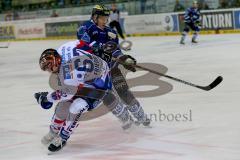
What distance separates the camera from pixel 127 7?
24203 millimetres

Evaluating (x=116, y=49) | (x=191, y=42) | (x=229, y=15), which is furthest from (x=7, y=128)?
(x=229, y=15)

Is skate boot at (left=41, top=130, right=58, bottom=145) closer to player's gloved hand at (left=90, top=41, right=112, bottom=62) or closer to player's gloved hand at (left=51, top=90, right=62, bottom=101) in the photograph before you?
player's gloved hand at (left=51, top=90, right=62, bottom=101)

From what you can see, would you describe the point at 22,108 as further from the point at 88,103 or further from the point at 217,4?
the point at 217,4

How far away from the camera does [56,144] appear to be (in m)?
5.06

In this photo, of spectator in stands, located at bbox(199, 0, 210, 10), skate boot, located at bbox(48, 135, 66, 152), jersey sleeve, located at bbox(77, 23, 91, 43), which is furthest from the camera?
spectator in stands, located at bbox(199, 0, 210, 10)

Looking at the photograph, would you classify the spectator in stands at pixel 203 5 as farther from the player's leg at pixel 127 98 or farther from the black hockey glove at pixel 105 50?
the black hockey glove at pixel 105 50

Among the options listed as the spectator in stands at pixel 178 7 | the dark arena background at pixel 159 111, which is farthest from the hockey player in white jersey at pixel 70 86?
the spectator in stands at pixel 178 7

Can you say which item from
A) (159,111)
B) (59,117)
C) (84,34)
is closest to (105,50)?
(84,34)

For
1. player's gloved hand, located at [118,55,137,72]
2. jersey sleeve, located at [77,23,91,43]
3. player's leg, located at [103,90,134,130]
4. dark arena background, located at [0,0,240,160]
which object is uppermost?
jersey sleeve, located at [77,23,91,43]

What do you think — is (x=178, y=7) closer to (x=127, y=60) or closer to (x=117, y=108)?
(x=127, y=60)

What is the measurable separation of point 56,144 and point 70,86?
1.84 ft

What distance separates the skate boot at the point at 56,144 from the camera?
507cm

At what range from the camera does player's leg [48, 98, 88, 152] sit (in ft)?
16.3

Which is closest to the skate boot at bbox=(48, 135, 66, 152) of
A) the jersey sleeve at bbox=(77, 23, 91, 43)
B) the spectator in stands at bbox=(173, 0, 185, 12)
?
the jersey sleeve at bbox=(77, 23, 91, 43)
